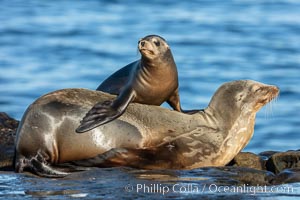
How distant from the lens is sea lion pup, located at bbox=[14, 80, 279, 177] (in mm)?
7781

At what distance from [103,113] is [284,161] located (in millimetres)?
1472

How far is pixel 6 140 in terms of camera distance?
881 cm

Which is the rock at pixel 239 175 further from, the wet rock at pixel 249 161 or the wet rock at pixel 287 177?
the wet rock at pixel 249 161

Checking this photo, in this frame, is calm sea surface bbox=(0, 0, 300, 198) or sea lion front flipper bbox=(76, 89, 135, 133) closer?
sea lion front flipper bbox=(76, 89, 135, 133)

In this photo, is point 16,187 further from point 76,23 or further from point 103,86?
point 76,23

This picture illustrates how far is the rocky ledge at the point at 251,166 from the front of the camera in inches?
298

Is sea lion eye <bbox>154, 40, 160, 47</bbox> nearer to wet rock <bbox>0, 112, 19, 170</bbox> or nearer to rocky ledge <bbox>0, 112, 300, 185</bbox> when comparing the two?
rocky ledge <bbox>0, 112, 300, 185</bbox>

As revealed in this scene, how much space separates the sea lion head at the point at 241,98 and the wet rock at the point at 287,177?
67 cm

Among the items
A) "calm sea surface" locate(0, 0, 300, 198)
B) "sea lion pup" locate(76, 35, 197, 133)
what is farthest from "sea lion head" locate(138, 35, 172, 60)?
"calm sea surface" locate(0, 0, 300, 198)

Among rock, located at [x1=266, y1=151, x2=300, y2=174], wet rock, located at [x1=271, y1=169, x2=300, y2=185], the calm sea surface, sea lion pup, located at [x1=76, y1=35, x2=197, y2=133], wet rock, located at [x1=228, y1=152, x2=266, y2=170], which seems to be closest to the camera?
wet rock, located at [x1=271, y1=169, x2=300, y2=185]

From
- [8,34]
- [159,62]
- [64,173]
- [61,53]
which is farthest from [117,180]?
[8,34]

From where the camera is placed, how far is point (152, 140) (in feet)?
26.0

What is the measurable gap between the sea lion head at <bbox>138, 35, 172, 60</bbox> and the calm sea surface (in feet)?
13.8

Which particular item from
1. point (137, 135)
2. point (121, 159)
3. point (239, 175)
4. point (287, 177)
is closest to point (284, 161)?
point (287, 177)
